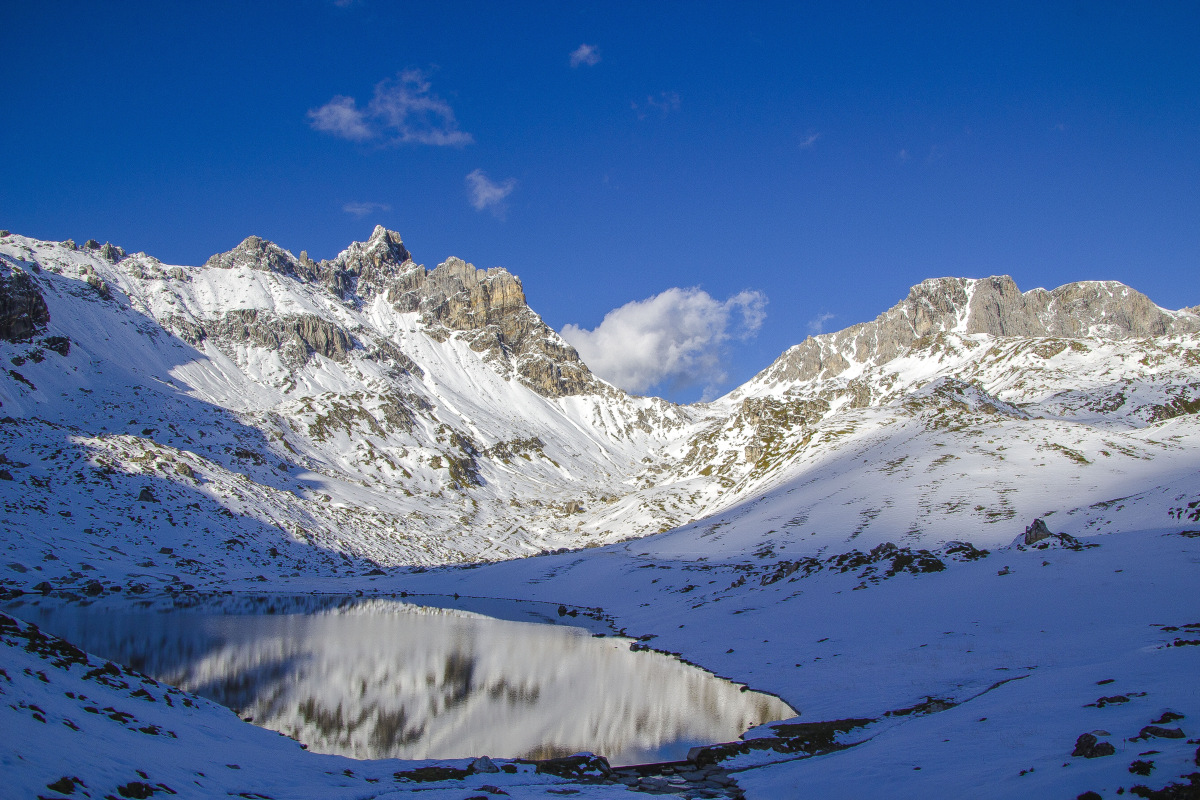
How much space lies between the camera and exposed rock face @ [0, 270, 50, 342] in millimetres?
159500

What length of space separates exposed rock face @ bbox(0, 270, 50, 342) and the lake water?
144 m

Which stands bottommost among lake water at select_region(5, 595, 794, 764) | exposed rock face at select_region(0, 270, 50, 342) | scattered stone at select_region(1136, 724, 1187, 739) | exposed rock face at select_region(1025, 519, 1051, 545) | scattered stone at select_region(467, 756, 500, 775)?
lake water at select_region(5, 595, 794, 764)

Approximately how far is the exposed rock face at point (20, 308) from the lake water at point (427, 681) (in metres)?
144

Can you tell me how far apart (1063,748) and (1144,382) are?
21855 centimetres

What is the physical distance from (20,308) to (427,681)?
195m

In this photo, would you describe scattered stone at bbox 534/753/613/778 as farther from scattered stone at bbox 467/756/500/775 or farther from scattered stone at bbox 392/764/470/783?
scattered stone at bbox 392/764/470/783

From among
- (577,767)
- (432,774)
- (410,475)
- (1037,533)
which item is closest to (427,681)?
(432,774)

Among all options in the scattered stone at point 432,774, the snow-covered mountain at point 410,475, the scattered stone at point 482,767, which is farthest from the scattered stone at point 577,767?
the snow-covered mountain at point 410,475

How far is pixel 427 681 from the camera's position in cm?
3516

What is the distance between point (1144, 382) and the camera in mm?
176250

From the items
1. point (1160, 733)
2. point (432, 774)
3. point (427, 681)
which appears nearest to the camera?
point (1160, 733)

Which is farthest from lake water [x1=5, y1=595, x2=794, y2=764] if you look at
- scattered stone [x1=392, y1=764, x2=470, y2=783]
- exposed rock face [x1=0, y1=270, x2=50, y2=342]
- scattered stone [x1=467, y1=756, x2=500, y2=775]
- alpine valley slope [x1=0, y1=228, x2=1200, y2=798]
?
exposed rock face [x1=0, y1=270, x2=50, y2=342]

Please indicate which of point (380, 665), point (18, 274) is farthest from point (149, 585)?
point (18, 274)

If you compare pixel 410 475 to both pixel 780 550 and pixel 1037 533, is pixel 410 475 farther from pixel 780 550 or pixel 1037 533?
pixel 1037 533
